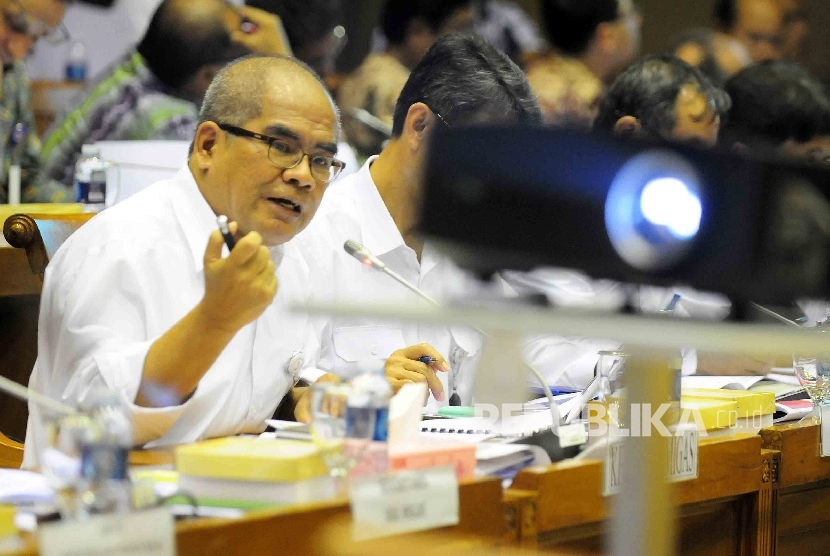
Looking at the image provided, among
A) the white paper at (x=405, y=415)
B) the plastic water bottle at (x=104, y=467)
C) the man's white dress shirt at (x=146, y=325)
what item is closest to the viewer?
the plastic water bottle at (x=104, y=467)

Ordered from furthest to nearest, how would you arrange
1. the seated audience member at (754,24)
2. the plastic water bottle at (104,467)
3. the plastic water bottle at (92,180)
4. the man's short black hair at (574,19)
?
the seated audience member at (754,24) → the man's short black hair at (574,19) → the plastic water bottle at (92,180) → the plastic water bottle at (104,467)

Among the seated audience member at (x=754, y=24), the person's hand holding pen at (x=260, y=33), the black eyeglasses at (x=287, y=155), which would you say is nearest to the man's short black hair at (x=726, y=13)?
the seated audience member at (x=754, y=24)

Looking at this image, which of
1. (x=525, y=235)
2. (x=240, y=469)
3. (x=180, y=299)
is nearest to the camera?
(x=525, y=235)

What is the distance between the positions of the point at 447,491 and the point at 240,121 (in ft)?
3.32

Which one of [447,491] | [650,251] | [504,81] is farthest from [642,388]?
[504,81]

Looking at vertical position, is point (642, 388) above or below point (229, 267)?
below

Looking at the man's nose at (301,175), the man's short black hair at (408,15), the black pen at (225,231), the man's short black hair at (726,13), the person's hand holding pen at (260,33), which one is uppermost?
the man's short black hair at (726,13)

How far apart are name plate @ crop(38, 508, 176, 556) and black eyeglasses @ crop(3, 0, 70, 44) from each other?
3.62m

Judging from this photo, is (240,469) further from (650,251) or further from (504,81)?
(504,81)

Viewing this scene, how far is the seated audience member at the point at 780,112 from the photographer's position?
3.28 meters

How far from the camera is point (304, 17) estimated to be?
507 centimetres

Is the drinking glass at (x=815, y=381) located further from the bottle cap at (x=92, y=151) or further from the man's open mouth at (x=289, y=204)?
the bottle cap at (x=92, y=151)

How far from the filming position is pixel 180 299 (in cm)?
194

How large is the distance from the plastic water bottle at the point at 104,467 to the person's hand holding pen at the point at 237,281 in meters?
0.50
